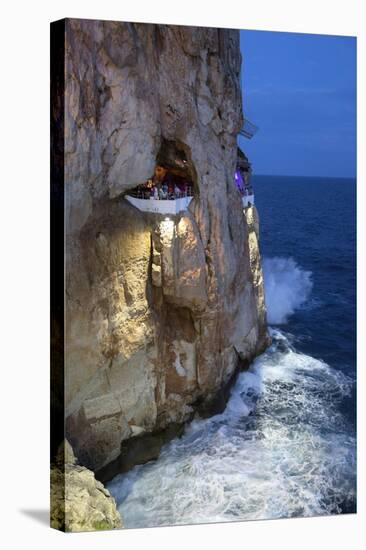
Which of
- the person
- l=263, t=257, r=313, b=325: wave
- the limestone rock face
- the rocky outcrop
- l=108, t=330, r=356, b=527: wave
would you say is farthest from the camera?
the person

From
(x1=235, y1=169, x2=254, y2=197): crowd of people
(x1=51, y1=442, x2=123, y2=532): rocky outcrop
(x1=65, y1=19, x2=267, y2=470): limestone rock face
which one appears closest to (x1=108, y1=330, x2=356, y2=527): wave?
(x1=51, y1=442, x2=123, y2=532): rocky outcrop

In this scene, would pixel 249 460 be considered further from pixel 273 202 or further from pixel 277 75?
pixel 277 75

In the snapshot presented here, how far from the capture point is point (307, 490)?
15.1 m

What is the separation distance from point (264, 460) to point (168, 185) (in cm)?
572

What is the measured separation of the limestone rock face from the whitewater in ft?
2.47

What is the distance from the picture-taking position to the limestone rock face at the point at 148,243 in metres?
14.0

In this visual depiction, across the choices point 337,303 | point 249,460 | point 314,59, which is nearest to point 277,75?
point 314,59

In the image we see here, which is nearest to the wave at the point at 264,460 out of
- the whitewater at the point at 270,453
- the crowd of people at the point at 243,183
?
the whitewater at the point at 270,453

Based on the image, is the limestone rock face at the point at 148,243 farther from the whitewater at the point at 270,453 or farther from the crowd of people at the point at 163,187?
the whitewater at the point at 270,453

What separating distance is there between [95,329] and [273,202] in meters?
4.14

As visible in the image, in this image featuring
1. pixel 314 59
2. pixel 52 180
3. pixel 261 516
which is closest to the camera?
pixel 52 180

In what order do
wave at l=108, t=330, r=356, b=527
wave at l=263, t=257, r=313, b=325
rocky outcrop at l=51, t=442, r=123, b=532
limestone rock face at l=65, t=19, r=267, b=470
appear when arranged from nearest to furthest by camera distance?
rocky outcrop at l=51, t=442, r=123, b=532
limestone rock face at l=65, t=19, r=267, b=470
wave at l=108, t=330, r=356, b=527
wave at l=263, t=257, r=313, b=325

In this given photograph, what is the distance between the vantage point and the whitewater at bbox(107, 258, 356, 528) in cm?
1457

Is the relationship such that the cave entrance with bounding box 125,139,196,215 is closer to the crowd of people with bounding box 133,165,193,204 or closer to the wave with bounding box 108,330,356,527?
the crowd of people with bounding box 133,165,193,204
